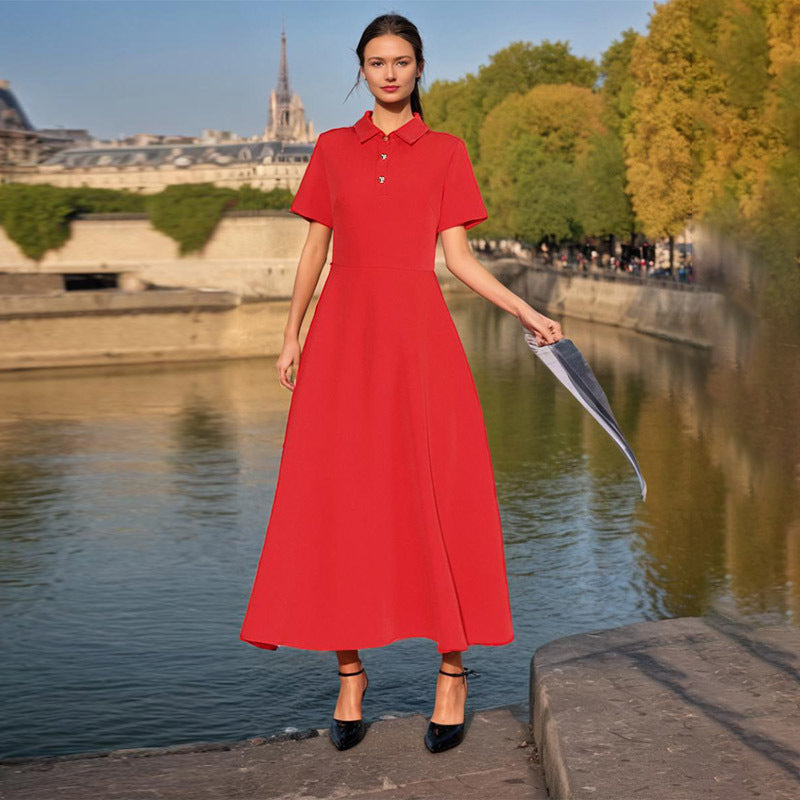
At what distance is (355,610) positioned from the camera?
4113 millimetres

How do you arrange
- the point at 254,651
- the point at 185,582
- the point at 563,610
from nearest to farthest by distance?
the point at 254,651 < the point at 563,610 < the point at 185,582

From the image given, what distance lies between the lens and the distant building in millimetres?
72188

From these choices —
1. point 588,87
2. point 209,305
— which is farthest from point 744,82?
point 588,87

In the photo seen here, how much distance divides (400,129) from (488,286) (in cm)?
51

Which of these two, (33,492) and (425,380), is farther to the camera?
(33,492)

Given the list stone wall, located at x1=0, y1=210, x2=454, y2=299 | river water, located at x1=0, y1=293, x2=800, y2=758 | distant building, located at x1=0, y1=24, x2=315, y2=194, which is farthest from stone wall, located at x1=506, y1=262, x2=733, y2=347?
distant building, located at x1=0, y1=24, x2=315, y2=194

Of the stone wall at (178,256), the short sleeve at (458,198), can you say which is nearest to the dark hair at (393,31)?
the short sleeve at (458,198)

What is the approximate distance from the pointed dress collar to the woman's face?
0.08 meters

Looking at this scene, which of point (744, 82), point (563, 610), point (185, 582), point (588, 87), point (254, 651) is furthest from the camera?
point (588, 87)

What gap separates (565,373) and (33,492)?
45.2 ft

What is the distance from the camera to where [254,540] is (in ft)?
45.1

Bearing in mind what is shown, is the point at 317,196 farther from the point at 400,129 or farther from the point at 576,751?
the point at 576,751

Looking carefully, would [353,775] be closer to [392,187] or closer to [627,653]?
[627,653]

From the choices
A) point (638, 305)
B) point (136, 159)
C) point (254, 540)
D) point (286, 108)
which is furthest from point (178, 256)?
point (286, 108)
